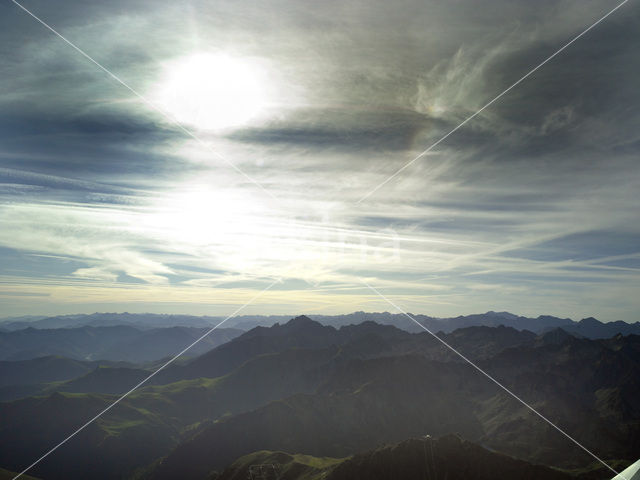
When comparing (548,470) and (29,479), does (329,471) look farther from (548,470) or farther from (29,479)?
(29,479)

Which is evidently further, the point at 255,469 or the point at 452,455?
the point at 255,469

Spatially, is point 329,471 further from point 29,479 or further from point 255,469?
point 29,479

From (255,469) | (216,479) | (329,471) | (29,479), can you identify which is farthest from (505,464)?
(29,479)

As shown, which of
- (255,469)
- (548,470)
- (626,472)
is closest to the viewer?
(626,472)

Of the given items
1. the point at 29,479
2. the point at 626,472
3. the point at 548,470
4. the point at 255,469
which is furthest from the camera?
the point at 29,479

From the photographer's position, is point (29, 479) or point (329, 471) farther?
point (29, 479)

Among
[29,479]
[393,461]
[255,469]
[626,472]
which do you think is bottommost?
[29,479]

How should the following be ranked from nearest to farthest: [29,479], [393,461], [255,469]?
[393,461] < [255,469] < [29,479]

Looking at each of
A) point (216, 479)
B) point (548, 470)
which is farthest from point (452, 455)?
point (216, 479)

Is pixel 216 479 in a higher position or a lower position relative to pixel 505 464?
lower
